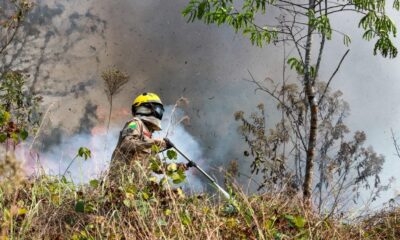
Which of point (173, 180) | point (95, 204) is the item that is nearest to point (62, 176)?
point (95, 204)

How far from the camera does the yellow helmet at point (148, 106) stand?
5.85m

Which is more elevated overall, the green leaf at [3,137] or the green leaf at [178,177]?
the green leaf at [3,137]

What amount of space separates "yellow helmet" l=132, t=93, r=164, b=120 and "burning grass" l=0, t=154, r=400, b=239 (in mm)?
1502

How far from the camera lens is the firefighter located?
17.0 feet

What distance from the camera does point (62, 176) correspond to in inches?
181

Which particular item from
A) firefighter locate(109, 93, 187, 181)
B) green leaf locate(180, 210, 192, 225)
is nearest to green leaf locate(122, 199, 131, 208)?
green leaf locate(180, 210, 192, 225)

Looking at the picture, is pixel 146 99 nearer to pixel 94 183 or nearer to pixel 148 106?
pixel 148 106

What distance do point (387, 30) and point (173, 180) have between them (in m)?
2.96

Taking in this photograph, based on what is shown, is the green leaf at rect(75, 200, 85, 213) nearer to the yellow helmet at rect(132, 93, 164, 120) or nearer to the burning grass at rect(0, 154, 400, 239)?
the burning grass at rect(0, 154, 400, 239)

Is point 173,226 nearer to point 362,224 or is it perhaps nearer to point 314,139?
point 362,224

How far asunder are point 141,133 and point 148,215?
72.4 inches

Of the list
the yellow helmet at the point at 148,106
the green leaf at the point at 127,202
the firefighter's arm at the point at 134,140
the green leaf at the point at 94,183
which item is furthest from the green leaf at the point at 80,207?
the yellow helmet at the point at 148,106

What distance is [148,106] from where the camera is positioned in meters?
5.88

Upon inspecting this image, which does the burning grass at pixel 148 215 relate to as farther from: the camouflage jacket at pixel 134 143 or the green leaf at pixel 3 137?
the camouflage jacket at pixel 134 143
